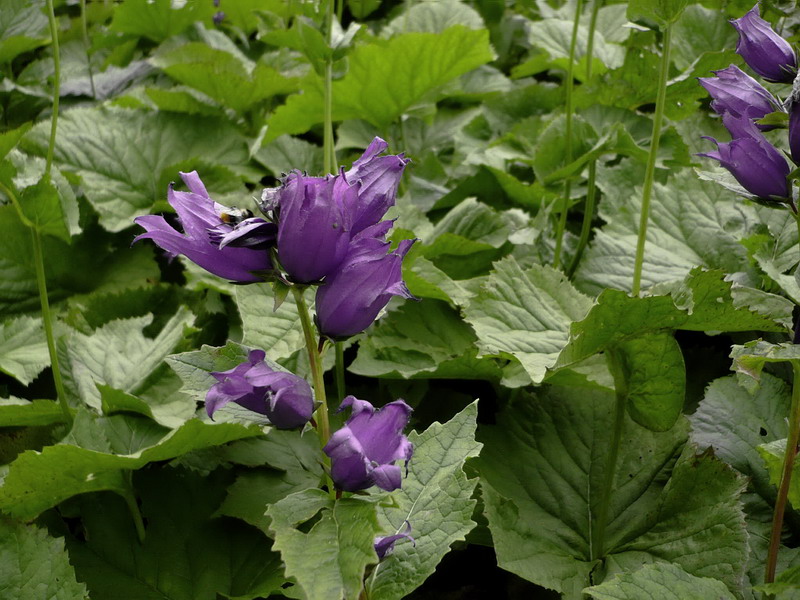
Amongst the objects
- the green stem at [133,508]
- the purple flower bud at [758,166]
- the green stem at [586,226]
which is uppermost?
the purple flower bud at [758,166]

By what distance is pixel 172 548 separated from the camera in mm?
1417

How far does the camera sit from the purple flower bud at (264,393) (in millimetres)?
804

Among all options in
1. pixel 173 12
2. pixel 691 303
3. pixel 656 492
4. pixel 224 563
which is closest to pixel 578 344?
pixel 691 303

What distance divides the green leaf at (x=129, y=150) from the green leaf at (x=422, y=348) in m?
0.81

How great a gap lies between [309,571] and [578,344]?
0.61 m

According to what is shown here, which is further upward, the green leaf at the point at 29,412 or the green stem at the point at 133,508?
the green leaf at the point at 29,412

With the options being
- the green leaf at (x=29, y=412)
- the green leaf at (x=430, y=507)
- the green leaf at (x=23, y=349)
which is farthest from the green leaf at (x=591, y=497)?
the green leaf at (x=23, y=349)

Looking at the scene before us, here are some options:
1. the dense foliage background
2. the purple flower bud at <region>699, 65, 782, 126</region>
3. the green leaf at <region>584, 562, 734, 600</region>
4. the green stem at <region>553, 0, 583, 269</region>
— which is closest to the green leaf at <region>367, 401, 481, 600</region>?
the dense foliage background

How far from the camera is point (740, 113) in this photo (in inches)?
42.9

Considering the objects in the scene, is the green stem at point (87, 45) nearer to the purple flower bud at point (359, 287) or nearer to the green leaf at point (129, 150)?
the green leaf at point (129, 150)

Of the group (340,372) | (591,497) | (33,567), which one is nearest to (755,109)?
(591,497)

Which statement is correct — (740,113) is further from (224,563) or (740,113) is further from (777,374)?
(224,563)

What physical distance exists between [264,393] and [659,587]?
2.16 feet

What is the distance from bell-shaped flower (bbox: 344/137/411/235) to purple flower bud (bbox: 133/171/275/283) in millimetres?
107
